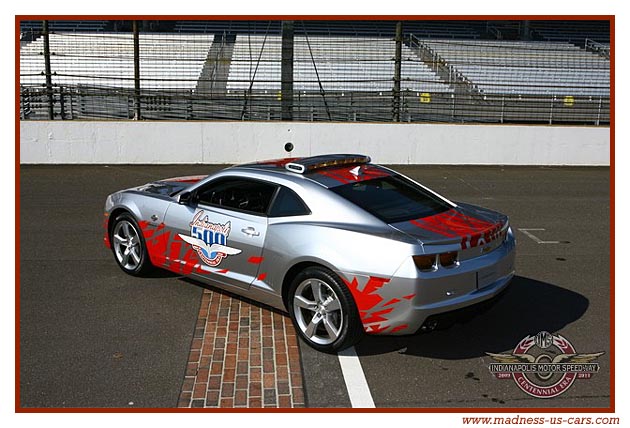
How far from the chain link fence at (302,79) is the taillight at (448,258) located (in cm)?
1277

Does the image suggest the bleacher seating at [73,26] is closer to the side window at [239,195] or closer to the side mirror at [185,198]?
the side mirror at [185,198]

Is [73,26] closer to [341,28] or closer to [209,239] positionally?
[341,28]

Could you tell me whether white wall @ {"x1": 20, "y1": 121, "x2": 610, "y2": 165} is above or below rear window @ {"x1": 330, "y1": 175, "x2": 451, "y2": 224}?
above

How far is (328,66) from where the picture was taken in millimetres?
19578

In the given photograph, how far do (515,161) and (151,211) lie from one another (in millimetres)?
12243

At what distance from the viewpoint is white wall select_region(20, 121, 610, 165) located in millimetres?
16062

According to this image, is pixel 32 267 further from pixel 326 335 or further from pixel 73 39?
pixel 73 39

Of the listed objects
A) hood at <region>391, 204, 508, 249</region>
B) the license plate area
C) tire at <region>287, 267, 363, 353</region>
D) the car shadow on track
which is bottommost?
the car shadow on track

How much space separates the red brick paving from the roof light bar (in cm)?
138

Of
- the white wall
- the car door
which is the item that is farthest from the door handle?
the white wall

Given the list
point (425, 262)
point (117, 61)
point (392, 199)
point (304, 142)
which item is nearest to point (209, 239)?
point (392, 199)

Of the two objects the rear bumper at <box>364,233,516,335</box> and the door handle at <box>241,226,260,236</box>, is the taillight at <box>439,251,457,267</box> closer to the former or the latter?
the rear bumper at <box>364,233,516,335</box>

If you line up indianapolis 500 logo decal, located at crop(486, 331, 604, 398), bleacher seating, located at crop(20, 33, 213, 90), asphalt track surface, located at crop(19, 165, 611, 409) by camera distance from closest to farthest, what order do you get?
asphalt track surface, located at crop(19, 165, 611, 409), indianapolis 500 logo decal, located at crop(486, 331, 604, 398), bleacher seating, located at crop(20, 33, 213, 90)

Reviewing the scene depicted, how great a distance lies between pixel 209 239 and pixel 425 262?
221 cm
